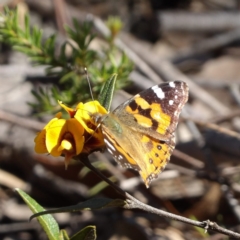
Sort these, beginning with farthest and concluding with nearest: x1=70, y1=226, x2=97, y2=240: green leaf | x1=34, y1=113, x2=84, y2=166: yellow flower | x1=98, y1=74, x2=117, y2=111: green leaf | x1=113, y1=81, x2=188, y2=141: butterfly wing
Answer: x1=113, y1=81, x2=188, y2=141: butterfly wing < x1=98, y1=74, x2=117, y2=111: green leaf < x1=70, y1=226, x2=97, y2=240: green leaf < x1=34, y1=113, x2=84, y2=166: yellow flower

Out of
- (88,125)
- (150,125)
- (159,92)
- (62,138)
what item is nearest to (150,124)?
(150,125)

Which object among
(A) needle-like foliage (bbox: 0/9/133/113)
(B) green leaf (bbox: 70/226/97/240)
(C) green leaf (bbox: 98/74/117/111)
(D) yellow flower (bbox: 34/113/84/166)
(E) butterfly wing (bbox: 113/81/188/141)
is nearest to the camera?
(D) yellow flower (bbox: 34/113/84/166)

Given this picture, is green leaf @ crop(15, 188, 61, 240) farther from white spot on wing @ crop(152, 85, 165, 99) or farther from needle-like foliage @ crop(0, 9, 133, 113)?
needle-like foliage @ crop(0, 9, 133, 113)

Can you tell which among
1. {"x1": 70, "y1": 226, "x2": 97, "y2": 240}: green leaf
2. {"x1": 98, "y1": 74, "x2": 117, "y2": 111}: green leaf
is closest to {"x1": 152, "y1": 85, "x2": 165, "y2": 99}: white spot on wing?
{"x1": 98, "y1": 74, "x2": 117, "y2": 111}: green leaf

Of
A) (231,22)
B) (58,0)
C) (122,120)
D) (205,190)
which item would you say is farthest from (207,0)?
(122,120)

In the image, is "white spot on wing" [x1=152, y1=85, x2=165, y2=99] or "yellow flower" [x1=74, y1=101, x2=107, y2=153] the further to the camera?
"white spot on wing" [x1=152, y1=85, x2=165, y2=99]

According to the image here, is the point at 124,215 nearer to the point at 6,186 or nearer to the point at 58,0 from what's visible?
the point at 6,186

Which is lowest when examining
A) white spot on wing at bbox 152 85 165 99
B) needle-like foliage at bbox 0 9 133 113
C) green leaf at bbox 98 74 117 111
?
needle-like foliage at bbox 0 9 133 113

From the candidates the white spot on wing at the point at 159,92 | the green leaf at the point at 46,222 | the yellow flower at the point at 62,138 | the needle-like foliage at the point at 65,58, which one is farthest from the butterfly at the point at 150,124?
the needle-like foliage at the point at 65,58
